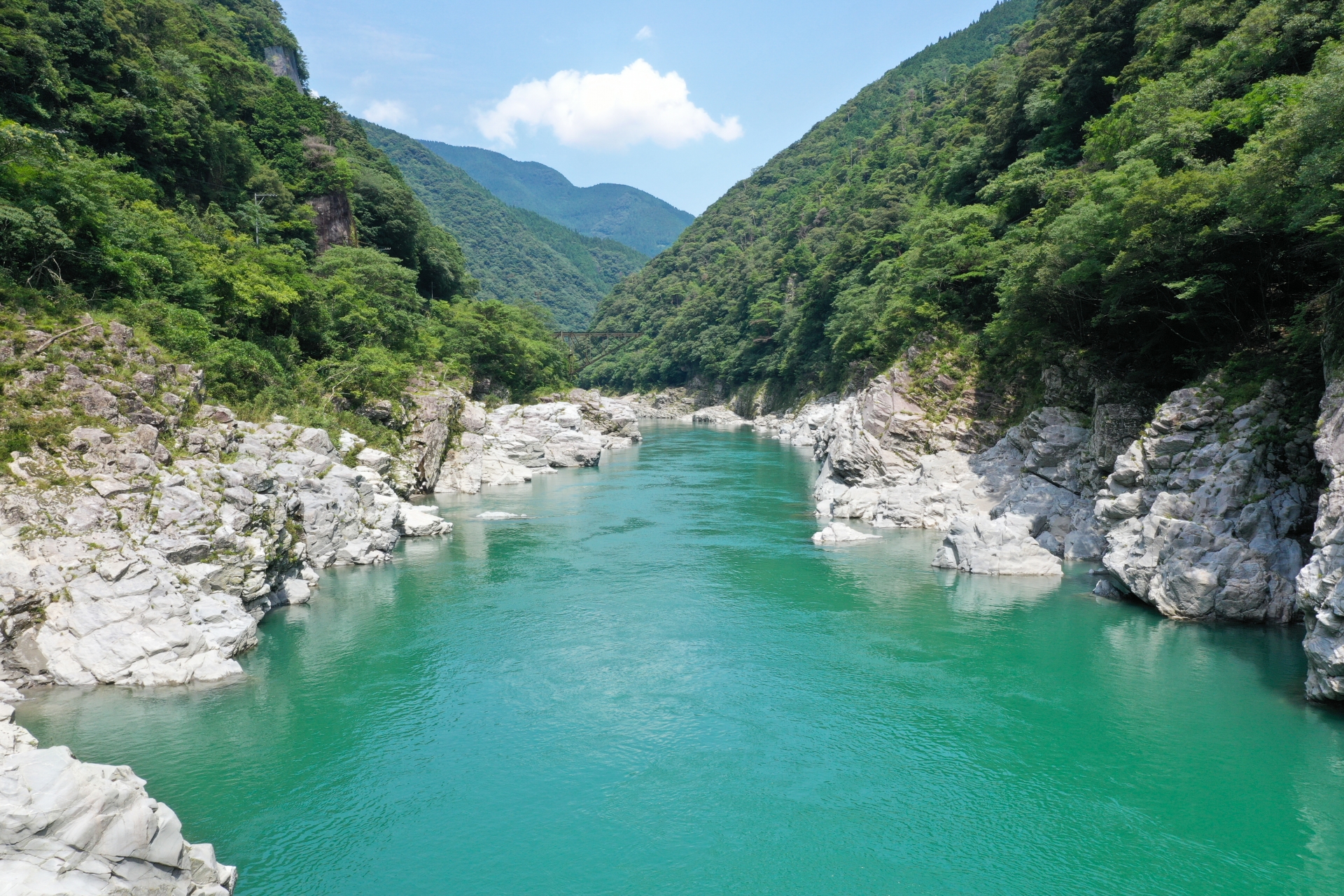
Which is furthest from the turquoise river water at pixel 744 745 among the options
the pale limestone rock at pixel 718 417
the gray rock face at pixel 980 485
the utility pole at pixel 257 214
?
the pale limestone rock at pixel 718 417

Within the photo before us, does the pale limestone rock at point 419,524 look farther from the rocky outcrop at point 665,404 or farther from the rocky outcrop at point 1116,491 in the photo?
the rocky outcrop at point 665,404

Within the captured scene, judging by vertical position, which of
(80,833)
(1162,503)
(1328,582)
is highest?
(1162,503)

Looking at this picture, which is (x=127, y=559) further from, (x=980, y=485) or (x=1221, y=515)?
(x=980, y=485)

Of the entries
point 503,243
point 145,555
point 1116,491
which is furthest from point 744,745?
point 503,243

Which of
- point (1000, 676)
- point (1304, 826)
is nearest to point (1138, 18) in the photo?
point (1000, 676)

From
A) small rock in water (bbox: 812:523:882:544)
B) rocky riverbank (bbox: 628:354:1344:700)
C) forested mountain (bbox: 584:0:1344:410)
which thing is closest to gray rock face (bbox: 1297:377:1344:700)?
rocky riverbank (bbox: 628:354:1344:700)

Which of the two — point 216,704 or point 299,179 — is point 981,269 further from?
point 299,179
